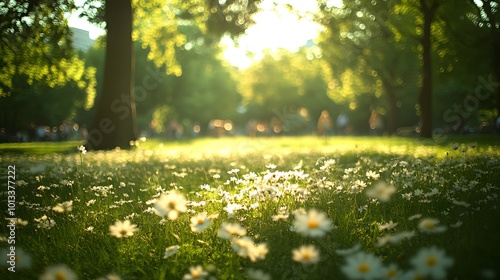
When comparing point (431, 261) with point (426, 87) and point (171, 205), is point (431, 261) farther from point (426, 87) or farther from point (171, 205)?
point (426, 87)

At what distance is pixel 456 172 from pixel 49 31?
12.5 m

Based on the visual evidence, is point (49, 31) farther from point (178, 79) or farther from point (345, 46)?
point (178, 79)

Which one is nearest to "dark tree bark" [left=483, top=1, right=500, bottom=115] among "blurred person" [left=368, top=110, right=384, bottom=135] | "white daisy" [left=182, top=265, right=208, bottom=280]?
"white daisy" [left=182, top=265, right=208, bottom=280]

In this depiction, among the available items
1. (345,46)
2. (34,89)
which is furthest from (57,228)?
(345,46)

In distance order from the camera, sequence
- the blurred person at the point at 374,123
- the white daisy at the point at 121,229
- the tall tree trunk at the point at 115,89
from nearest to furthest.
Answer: the white daisy at the point at 121,229 < the tall tree trunk at the point at 115,89 < the blurred person at the point at 374,123

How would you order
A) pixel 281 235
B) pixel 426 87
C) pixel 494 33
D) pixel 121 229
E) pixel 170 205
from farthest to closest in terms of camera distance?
1. pixel 426 87
2. pixel 494 33
3. pixel 281 235
4. pixel 121 229
5. pixel 170 205

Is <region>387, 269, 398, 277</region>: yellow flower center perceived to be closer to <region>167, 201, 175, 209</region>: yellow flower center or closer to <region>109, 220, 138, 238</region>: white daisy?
<region>167, 201, 175, 209</region>: yellow flower center

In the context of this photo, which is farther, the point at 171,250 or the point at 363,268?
the point at 171,250

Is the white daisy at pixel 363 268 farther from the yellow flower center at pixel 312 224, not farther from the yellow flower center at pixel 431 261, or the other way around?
the yellow flower center at pixel 312 224

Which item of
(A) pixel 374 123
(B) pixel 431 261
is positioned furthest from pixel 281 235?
(A) pixel 374 123

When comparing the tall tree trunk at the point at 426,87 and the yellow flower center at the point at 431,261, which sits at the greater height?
the tall tree trunk at the point at 426,87

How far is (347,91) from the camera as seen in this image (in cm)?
4531


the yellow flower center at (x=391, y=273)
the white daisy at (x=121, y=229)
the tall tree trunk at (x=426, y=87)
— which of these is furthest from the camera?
the tall tree trunk at (x=426, y=87)

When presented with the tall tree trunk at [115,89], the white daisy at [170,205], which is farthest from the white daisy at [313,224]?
the tall tree trunk at [115,89]
